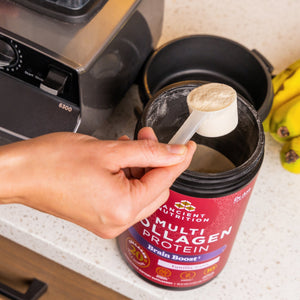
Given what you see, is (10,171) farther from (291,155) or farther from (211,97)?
(291,155)

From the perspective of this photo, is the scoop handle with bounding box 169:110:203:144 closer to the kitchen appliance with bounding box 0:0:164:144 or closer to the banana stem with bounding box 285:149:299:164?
the kitchen appliance with bounding box 0:0:164:144

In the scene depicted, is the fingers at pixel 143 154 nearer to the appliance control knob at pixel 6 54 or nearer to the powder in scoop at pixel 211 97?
the powder in scoop at pixel 211 97

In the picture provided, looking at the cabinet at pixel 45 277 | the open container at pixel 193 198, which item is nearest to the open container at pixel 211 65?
the open container at pixel 193 198

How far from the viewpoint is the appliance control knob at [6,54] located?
585 mm

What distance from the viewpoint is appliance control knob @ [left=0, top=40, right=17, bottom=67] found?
1.92 ft

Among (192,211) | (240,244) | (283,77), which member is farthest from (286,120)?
(192,211)

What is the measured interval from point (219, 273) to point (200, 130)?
26 centimetres

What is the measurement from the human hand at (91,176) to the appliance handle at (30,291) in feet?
1.06

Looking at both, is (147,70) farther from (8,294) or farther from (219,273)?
(8,294)

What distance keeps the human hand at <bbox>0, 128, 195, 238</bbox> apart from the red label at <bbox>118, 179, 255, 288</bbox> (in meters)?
0.05

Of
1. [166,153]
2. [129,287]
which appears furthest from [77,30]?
[129,287]

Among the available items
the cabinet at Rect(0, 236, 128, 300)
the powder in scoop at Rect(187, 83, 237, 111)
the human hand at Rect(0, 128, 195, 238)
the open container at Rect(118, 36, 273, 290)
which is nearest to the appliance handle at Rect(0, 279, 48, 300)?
the cabinet at Rect(0, 236, 128, 300)

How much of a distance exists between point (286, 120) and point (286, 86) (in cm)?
7

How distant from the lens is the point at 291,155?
743 mm
